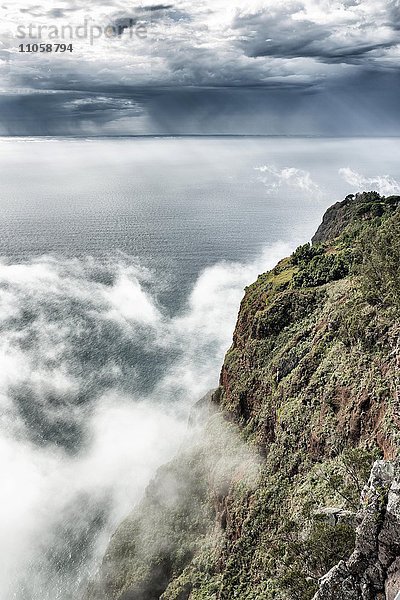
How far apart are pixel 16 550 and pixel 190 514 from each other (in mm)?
25729

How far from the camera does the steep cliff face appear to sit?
99.0 ft

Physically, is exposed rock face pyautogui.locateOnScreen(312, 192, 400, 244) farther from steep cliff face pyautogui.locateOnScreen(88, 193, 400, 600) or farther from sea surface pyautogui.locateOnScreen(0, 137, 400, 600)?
sea surface pyautogui.locateOnScreen(0, 137, 400, 600)

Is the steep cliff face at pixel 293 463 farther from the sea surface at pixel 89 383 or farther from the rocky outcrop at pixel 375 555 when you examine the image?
the sea surface at pixel 89 383

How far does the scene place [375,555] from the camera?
23.9m

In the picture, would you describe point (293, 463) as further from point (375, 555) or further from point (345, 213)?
point (345, 213)

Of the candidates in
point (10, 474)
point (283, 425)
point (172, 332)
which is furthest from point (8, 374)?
point (283, 425)

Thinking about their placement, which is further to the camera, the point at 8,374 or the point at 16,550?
the point at 8,374

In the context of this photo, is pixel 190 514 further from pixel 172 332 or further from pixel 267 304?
pixel 172 332

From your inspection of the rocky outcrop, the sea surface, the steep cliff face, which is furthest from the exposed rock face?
the rocky outcrop

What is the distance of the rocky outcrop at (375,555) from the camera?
23031 millimetres

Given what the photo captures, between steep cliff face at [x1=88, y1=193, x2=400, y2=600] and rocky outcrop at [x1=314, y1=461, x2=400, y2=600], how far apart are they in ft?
0.18

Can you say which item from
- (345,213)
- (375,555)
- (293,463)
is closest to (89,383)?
(293,463)

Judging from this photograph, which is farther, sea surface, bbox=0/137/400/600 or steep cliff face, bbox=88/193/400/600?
sea surface, bbox=0/137/400/600

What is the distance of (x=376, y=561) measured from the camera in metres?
23.8
